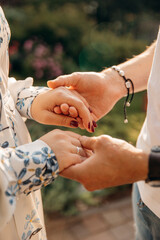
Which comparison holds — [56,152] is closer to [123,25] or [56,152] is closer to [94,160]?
A: [94,160]

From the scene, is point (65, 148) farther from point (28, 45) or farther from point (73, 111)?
point (28, 45)

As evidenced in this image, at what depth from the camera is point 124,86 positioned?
5.16ft

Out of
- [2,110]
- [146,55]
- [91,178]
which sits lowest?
[91,178]

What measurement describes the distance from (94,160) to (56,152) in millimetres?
137

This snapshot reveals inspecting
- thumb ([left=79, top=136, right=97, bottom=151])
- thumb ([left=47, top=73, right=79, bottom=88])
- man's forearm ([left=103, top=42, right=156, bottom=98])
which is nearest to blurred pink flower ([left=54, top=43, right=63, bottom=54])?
man's forearm ([left=103, top=42, right=156, bottom=98])

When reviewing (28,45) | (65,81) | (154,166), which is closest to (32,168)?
(154,166)

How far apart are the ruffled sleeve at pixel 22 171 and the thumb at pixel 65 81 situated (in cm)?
44

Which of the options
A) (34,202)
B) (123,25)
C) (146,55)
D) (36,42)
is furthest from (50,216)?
(123,25)

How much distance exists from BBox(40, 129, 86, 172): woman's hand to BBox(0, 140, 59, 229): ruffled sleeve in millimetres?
20

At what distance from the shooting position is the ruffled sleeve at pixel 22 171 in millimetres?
837

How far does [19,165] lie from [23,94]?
21.0 inches

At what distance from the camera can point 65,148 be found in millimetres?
978

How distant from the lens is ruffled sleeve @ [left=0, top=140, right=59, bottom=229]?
0.84 m

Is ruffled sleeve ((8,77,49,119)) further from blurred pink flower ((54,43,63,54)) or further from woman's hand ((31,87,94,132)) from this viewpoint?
blurred pink flower ((54,43,63,54))
